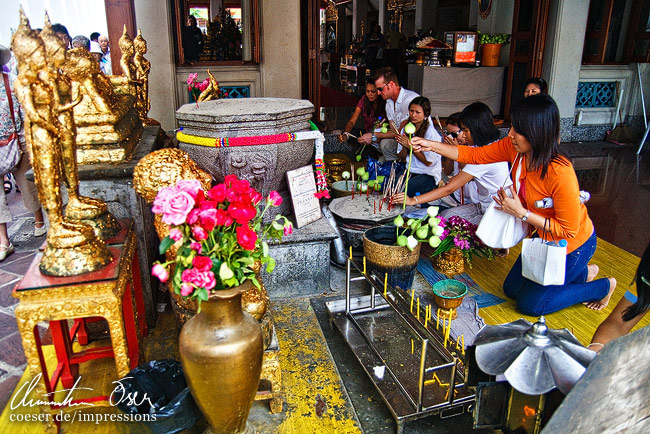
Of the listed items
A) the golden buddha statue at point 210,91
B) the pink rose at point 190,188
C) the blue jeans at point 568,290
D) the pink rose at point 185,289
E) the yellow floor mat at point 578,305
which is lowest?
the yellow floor mat at point 578,305

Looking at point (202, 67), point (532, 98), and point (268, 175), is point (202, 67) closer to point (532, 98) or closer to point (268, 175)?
point (268, 175)

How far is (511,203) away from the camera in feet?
9.12

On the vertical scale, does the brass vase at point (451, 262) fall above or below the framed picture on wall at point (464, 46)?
below

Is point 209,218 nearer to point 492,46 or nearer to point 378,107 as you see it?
point 378,107

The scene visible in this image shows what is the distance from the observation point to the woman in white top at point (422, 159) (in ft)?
13.0

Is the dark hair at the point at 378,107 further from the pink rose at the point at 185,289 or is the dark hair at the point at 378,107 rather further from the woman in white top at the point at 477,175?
the pink rose at the point at 185,289

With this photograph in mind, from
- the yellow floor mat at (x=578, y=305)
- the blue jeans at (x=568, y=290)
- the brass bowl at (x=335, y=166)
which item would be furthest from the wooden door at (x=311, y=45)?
the blue jeans at (x=568, y=290)

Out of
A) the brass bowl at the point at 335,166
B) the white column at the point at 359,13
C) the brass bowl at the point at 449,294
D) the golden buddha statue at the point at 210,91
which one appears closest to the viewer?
the brass bowl at the point at 449,294

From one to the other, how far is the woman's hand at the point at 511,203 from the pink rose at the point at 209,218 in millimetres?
1842

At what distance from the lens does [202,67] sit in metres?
5.61

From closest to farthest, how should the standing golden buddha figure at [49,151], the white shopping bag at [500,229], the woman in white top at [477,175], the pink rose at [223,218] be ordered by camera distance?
the pink rose at [223,218]
the standing golden buddha figure at [49,151]
the white shopping bag at [500,229]
the woman in white top at [477,175]

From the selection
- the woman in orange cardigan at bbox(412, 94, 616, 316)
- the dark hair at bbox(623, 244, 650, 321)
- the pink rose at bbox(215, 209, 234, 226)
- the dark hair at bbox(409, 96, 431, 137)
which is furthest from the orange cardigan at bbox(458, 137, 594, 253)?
the pink rose at bbox(215, 209, 234, 226)

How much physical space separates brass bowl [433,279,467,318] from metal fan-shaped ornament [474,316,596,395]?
1.16m

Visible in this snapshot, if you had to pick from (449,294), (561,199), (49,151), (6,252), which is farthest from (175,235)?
(6,252)
